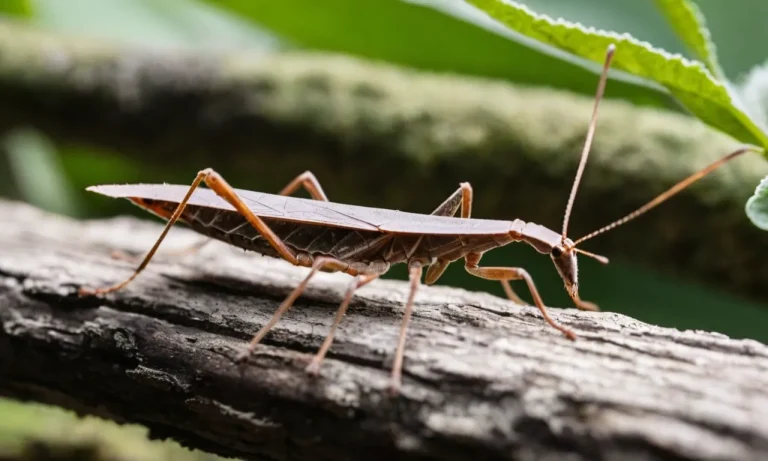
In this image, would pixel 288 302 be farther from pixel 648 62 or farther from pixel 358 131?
pixel 358 131

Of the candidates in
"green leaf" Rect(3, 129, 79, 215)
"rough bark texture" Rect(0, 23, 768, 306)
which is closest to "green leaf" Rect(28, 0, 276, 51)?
"rough bark texture" Rect(0, 23, 768, 306)

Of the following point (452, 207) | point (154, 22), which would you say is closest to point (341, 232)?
point (452, 207)

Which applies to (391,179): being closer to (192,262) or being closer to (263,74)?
(263,74)

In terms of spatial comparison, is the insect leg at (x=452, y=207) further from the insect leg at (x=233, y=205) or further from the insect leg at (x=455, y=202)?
the insect leg at (x=233, y=205)

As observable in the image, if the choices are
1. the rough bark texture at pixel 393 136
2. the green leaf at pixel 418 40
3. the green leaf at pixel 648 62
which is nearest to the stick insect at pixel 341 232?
the green leaf at pixel 648 62

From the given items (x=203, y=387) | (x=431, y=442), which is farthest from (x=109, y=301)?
(x=431, y=442)

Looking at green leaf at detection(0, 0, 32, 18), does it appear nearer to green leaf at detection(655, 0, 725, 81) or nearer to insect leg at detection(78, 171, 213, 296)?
insect leg at detection(78, 171, 213, 296)
